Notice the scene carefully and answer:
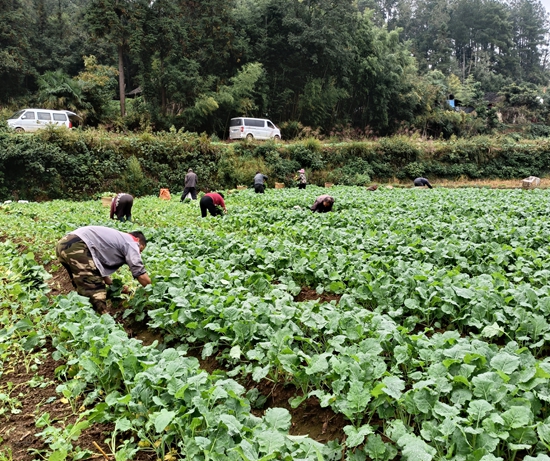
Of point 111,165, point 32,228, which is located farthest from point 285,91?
point 32,228

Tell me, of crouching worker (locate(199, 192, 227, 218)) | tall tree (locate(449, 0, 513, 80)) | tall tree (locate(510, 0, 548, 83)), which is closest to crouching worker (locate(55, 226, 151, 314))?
crouching worker (locate(199, 192, 227, 218))

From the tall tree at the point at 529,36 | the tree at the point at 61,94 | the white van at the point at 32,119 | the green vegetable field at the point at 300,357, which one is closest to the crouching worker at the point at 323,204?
the green vegetable field at the point at 300,357

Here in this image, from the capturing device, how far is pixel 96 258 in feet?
16.9

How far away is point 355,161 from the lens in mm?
29391

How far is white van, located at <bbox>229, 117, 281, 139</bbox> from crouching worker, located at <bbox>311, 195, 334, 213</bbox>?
17760 millimetres

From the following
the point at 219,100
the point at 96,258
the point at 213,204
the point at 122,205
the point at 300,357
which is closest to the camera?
the point at 300,357

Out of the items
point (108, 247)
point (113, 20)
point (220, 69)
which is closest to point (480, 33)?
point (220, 69)

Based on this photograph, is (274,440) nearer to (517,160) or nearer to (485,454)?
(485,454)

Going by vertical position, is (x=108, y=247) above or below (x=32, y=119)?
below

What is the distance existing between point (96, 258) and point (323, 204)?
7.66m

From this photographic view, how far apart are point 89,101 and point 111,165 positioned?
10.2 meters

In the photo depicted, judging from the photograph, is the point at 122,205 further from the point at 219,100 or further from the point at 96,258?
the point at 219,100

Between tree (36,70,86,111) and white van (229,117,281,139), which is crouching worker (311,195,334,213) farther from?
tree (36,70,86,111)

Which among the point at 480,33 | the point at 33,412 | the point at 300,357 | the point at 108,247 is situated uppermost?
the point at 480,33
